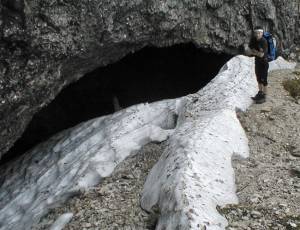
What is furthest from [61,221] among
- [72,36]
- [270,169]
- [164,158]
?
[72,36]

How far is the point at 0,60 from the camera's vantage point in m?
10.6

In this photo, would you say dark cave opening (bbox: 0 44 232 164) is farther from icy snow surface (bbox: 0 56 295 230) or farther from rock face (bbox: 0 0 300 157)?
icy snow surface (bbox: 0 56 295 230)

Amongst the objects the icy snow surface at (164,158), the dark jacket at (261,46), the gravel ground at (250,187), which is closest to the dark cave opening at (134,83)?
the icy snow surface at (164,158)

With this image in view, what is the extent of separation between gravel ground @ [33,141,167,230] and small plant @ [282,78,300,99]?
5.36 meters

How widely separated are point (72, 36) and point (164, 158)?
4.93m

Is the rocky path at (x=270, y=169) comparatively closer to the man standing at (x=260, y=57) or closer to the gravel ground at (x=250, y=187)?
the gravel ground at (x=250, y=187)

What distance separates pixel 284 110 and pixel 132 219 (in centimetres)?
628

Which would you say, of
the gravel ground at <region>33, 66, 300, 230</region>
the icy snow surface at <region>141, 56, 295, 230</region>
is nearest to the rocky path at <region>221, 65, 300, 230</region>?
the gravel ground at <region>33, 66, 300, 230</region>

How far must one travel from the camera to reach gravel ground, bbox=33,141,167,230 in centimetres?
865

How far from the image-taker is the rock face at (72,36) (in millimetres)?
10836

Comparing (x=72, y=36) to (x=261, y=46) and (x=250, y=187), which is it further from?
(x=250, y=187)

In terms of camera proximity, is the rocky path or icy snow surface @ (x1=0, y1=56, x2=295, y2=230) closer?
the rocky path

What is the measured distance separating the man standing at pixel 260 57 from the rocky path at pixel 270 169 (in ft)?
1.19

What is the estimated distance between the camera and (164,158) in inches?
385
